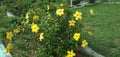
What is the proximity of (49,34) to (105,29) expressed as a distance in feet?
11.0

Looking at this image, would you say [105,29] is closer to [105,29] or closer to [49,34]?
[105,29]

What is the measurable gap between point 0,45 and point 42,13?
122 cm

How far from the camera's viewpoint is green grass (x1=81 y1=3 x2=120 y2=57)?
20.1 ft

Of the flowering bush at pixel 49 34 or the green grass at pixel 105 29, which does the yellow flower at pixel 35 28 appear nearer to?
the flowering bush at pixel 49 34

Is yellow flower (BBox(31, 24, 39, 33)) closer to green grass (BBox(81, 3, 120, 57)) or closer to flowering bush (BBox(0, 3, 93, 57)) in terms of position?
flowering bush (BBox(0, 3, 93, 57))

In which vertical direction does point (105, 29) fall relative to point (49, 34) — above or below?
below

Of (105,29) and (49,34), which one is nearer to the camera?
(49,34)

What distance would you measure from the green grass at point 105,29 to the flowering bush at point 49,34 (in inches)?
19.0

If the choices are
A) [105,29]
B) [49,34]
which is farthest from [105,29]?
[49,34]

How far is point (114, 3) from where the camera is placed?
12500 mm

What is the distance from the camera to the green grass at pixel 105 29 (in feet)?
20.1

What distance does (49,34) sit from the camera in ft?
15.6

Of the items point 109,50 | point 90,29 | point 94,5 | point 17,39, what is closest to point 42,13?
point 17,39

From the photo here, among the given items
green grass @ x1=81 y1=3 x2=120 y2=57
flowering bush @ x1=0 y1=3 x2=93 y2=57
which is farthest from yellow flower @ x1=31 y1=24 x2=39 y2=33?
green grass @ x1=81 y1=3 x2=120 y2=57
